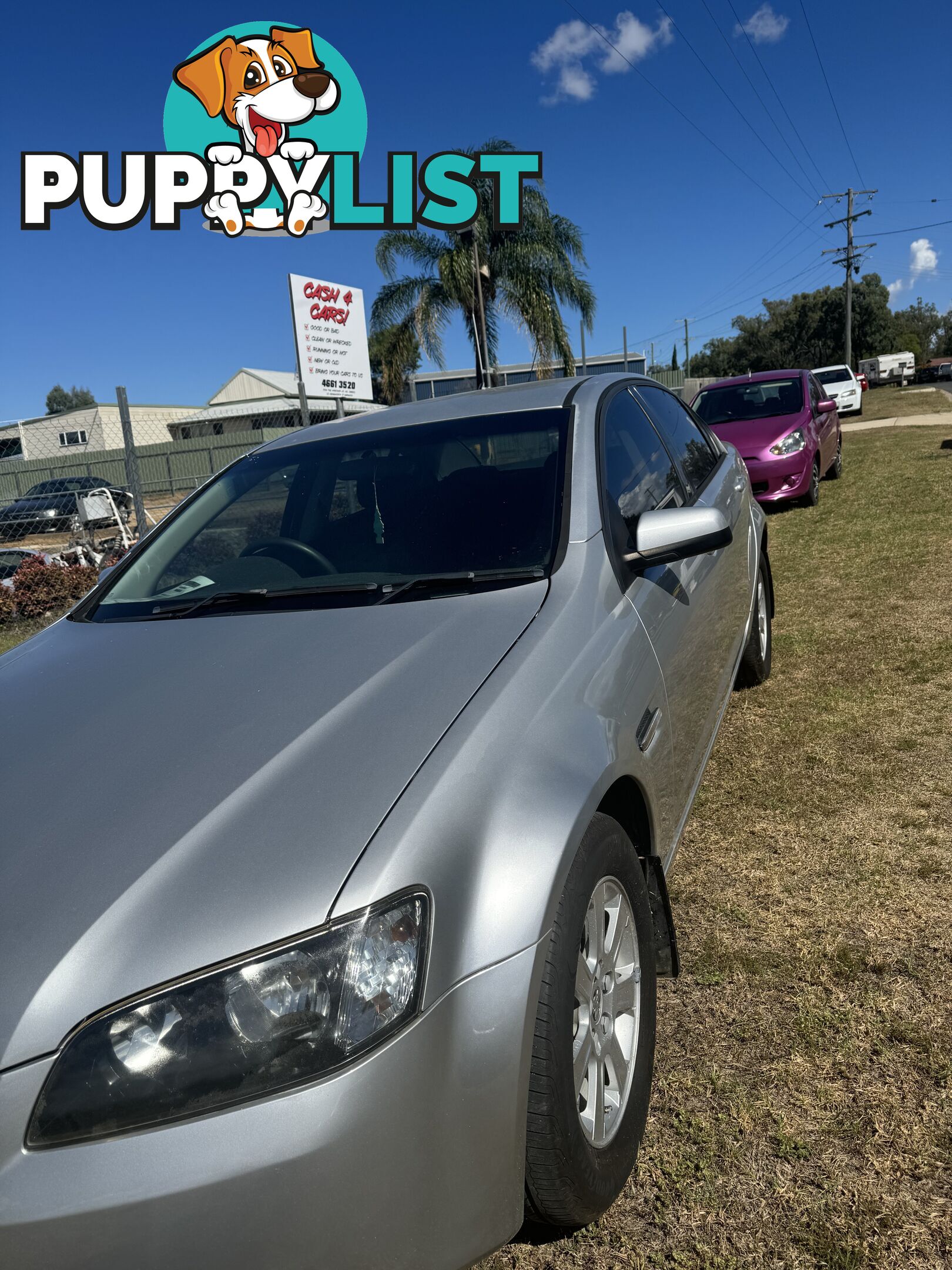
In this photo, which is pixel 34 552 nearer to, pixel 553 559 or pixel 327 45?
pixel 327 45

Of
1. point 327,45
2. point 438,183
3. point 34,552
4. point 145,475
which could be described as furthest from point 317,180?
point 145,475

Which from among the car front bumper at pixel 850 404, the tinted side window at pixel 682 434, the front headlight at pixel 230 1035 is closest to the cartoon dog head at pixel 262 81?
the tinted side window at pixel 682 434

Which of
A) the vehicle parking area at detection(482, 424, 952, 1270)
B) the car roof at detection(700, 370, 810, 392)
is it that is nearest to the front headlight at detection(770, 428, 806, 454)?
the car roof at detection(700, 370, 810, 392)

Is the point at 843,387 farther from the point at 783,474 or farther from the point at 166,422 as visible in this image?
the point at 166,422

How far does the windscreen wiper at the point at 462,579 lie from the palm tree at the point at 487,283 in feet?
67.9

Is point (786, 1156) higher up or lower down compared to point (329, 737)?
lower down

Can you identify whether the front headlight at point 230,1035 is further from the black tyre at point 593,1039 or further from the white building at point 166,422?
the white building at point 166,422

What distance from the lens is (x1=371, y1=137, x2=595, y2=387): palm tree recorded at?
2186 centimetres

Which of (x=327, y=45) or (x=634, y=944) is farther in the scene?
(x=327, y=45)

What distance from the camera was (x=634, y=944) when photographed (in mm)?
2059

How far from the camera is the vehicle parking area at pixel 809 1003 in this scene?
185 cm

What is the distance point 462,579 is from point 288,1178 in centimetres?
140

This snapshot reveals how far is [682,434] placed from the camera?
4043 millimetres

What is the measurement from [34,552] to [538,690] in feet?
32.4
